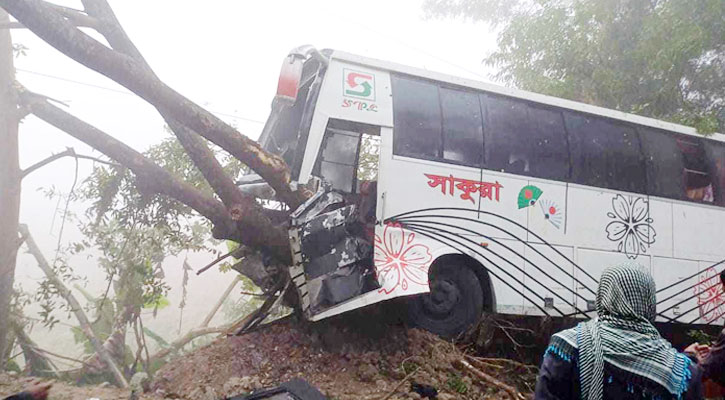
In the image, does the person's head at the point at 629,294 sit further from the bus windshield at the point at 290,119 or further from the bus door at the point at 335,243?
the bus windshield at the point at 290,119

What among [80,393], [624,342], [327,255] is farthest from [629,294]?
[80,393]

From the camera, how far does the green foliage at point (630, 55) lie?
8.76 m

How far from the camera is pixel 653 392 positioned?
1.68m

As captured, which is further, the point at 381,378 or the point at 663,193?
the point at 663,193

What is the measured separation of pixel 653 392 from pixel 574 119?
4.84m

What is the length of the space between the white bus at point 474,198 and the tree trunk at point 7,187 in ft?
11.1

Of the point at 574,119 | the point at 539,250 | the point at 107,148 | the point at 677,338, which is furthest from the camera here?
the point at 677,338

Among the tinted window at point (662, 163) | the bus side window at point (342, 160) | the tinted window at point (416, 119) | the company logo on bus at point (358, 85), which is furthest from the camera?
the tinted window at point (662, 163)

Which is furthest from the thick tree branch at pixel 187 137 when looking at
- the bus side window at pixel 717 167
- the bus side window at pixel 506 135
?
the bus side window at pixel 717 167

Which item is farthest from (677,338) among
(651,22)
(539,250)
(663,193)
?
(651,22)

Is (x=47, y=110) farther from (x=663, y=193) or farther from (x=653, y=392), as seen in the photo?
(x=663, y=193)

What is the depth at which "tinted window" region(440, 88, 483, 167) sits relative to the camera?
5.12 metres

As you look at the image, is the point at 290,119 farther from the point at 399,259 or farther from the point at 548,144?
the point at 548,144

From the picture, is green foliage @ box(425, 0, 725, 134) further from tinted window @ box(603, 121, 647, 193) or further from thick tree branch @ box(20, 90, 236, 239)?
thick tree branch @ box(20, 90, 236, 239)
